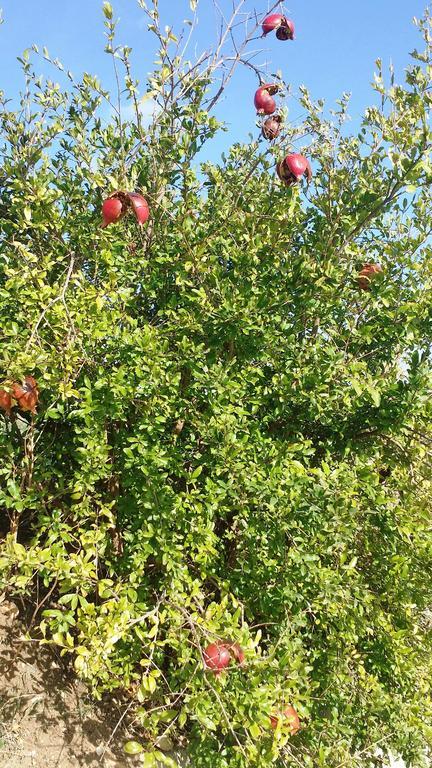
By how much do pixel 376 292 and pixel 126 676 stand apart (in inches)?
70.9

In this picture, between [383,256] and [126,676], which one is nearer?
[126,676]

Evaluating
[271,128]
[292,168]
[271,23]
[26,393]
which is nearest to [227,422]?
[26,393]

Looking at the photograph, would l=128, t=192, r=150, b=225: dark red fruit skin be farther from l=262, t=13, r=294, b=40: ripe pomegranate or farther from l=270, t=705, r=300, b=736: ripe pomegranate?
l=270, t=705, r=300, b=736: ripe pomegranate

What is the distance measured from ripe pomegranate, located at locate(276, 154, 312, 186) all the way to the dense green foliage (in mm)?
85

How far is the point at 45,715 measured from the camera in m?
2.54

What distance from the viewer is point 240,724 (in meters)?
1.96

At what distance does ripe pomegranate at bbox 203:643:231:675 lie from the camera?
1993 mm

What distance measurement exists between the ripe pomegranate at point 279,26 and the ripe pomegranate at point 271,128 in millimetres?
363

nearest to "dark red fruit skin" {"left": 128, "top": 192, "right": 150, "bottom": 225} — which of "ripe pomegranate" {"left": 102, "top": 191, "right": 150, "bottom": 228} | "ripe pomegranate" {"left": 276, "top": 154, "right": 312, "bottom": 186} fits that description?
"ripe pomegranate" {"left": 102, "top": 191, "right": 150, "bottom": 228}

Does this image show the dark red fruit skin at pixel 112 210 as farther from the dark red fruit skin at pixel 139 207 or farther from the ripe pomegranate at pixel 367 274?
the ripe pomegranate at pixel 367 274

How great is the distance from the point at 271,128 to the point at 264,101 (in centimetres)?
12

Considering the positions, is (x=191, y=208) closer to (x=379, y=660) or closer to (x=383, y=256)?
(x=383, y=256)

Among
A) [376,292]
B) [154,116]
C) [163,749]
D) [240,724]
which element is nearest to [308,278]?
[376,292]

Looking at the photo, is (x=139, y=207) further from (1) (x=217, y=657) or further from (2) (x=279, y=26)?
(1) (x=217, y=657)
